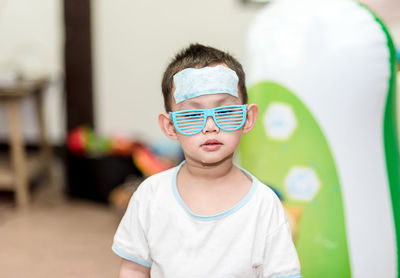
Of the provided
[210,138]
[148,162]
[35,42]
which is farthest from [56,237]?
[210,138]

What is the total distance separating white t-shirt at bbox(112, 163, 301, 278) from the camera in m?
1.14

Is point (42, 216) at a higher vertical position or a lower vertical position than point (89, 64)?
lower

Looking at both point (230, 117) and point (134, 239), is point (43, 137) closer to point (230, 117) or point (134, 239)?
point (134, 239)

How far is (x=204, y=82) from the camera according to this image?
44.7 inches

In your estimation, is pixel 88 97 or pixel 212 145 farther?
pixel 88 97

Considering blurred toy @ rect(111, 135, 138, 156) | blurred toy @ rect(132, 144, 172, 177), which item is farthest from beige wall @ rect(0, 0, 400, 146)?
blurred toy @ rect(132, 144, 172, 177)

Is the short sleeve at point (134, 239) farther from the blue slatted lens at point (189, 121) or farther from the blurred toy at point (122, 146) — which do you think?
the blurred toy at point (122, 146)

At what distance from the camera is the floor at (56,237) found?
255cm

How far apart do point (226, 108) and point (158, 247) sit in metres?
0.33

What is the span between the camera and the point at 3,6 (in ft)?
12.2

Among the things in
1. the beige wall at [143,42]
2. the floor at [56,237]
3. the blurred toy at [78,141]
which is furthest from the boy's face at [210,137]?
the blurred toy at [78,141]

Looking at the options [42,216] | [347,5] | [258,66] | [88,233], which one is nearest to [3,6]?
[42,216]

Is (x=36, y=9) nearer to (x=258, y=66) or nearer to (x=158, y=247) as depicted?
(x=258, y=66)

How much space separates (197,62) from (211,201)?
29cm
